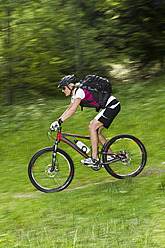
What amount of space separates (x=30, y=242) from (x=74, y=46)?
10.9 metres

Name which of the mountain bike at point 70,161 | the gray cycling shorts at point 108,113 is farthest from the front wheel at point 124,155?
the gray cycling shorts at point 108,113

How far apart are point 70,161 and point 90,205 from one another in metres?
0.87

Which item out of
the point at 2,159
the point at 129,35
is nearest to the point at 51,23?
the point at 129,35

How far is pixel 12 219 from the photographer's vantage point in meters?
6.52

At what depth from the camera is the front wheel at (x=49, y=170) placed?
7.03 metres

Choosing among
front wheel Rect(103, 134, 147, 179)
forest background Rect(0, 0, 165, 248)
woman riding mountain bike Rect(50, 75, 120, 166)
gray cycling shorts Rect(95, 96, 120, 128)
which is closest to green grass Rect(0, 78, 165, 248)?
forest background Rect(0, 0, 165, 248)

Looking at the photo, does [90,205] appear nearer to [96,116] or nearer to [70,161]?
[70,161]

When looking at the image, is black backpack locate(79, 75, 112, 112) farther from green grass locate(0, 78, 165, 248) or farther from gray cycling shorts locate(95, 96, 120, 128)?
green grass locate(0, 78, 165, 248)

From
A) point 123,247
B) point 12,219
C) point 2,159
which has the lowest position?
point 2,159

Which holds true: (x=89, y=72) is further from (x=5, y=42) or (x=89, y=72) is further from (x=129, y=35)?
(x=5, y=42)

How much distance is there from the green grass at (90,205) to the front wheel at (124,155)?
0.18 metres

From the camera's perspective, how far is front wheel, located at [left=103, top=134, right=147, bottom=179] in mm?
7188

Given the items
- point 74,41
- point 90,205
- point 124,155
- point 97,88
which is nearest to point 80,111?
point 74,41

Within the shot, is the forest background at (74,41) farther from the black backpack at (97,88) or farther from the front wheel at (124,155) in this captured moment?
Result: the black backpack at (97,88)
